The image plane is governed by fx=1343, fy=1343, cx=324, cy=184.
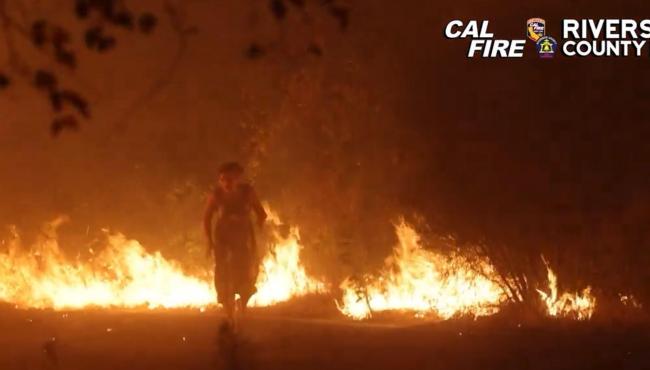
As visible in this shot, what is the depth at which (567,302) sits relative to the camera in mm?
14633

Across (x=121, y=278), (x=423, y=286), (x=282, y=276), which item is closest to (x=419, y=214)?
(x=423, y=286)

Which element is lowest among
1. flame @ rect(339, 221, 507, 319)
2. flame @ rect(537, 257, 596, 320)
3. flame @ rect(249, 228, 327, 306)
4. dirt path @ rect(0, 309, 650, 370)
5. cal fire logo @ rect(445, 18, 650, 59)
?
dirt path @ rect(0, 309, 650, 370)

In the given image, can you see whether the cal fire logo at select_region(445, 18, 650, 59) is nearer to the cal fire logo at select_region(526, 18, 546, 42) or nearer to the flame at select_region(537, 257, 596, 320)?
the cal fire logo at select_region(526, 18, 546, 42)

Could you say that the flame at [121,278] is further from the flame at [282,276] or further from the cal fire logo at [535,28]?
the cal fire logo at [535,28]

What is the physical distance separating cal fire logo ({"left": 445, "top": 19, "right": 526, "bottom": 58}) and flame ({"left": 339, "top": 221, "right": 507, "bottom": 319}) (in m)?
2.36

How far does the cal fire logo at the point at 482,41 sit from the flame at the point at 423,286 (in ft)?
7.73

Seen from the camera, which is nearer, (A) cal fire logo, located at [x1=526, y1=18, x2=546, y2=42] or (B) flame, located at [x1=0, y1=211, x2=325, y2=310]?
(A) cal fire logo, located at [x1=526, y1=18, x2=546, y2=42]

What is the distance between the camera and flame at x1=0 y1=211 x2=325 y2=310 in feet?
61.6

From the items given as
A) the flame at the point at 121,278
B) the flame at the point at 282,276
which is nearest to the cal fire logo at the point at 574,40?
the flame at the point at 121,278

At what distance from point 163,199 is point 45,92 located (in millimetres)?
13763

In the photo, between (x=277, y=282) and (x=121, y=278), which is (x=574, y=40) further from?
(x=121, y=278)

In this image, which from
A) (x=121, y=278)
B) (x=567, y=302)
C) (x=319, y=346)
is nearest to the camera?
(x=319, y=346)

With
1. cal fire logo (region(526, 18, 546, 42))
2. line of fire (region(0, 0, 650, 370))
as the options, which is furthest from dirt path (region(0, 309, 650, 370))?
cal fire logo (region(526, 18, 546, 42))

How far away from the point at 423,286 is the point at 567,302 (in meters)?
2.24
